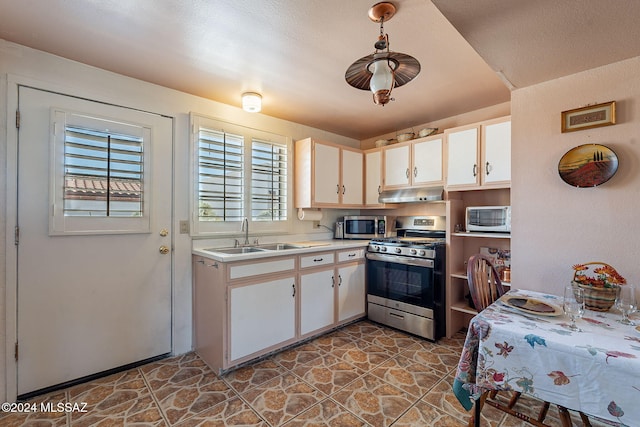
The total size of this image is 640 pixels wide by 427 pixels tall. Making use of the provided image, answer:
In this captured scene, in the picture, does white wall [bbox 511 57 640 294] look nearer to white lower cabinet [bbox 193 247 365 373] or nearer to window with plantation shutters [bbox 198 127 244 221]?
white lower cabinet [bbox 193 247 365 373]

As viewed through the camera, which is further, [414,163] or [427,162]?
[414,163]

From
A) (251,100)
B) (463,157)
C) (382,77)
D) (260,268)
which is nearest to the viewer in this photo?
(382,77)

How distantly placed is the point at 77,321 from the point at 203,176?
144cm

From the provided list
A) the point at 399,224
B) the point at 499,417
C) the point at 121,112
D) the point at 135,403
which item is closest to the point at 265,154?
the point at 121,112

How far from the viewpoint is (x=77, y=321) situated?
2.13 metres

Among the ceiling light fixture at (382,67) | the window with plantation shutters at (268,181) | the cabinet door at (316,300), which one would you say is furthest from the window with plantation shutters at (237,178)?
the ceiling light fixture at (382,67)

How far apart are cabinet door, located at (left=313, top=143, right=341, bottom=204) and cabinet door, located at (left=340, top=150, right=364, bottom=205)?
10cm

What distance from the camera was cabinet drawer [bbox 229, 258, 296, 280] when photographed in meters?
2.28

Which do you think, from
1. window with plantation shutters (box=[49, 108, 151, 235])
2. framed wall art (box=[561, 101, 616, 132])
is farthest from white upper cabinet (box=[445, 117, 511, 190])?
window with plantation shutters (box=[49, 108, 151, 235])

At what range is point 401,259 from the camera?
3.01 metres

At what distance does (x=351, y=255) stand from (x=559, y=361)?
217 cm

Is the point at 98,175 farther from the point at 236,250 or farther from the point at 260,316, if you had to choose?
the point at 260,316

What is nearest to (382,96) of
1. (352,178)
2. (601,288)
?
(601,288)

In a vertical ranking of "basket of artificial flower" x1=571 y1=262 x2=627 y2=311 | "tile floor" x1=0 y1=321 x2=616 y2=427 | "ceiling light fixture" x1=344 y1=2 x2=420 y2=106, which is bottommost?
"tile floor" x1=0 y1=321 x2=616 y2=427
